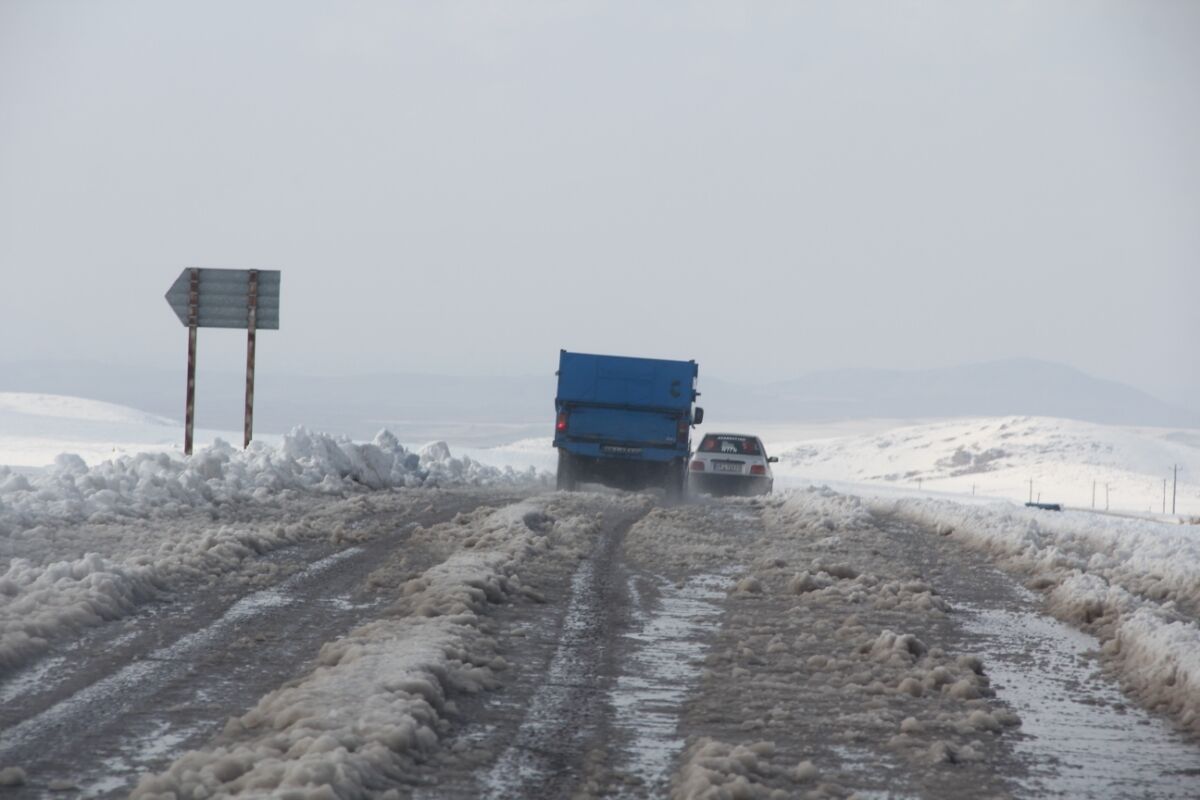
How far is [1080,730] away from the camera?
20.6 feet

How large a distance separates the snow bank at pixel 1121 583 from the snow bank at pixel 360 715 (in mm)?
3720

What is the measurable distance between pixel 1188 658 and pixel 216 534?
26.5 feet

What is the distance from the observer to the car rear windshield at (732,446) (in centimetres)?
2947

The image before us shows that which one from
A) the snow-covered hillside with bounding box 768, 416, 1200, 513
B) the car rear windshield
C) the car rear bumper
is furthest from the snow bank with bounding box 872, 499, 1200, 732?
the snow-covered hillside with bounding box 768, 416, 1200, 513

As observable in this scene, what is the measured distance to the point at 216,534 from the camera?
38.4 ft

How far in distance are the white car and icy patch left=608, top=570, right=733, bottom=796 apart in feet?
59.8

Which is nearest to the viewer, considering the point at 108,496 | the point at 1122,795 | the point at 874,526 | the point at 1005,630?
the point at 1122,795

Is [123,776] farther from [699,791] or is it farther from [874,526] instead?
[874,526]

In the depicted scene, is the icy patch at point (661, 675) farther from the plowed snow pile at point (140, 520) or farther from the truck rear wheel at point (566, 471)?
the truck rear wheel at point (566, 471)

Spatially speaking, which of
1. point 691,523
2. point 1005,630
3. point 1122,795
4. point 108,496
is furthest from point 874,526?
point 1122,795

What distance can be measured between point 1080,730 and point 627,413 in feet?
64.6

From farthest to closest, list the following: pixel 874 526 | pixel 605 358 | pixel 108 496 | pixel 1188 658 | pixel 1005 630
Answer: pixel 605 358 → pixel 874 526 → pixel 108 496 → pixel 1005 630 → pixel 1188 658

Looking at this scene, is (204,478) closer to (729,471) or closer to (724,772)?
(729,471)

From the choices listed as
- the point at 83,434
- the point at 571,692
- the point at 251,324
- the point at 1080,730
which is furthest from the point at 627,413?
the point at 83,434
